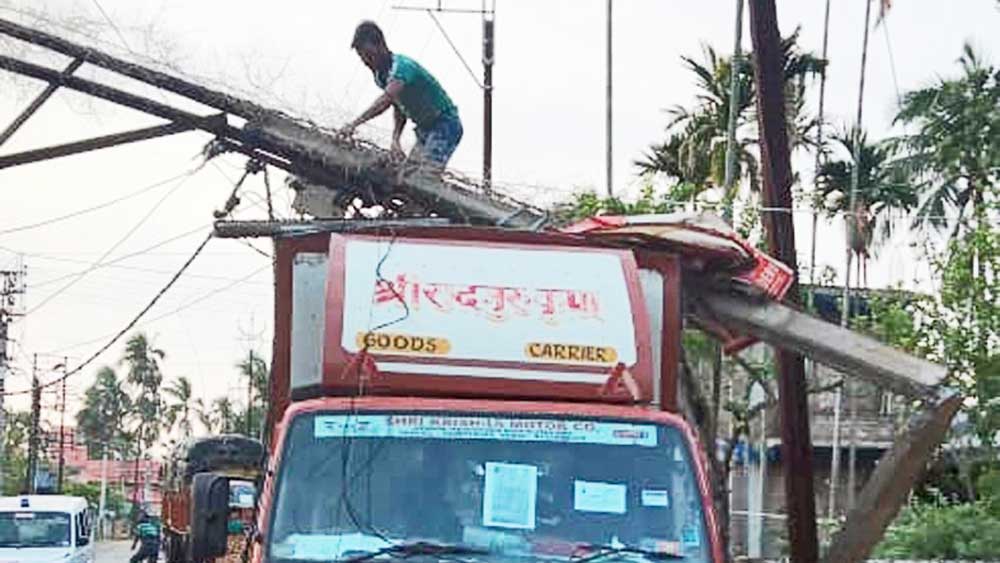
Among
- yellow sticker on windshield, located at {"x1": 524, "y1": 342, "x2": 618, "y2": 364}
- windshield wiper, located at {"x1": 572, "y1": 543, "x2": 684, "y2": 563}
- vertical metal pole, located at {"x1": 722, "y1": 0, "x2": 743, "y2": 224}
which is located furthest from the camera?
vertical metal pole, located at {"x1": 722, "y1": 0, "x2": 743, "y2": 224}

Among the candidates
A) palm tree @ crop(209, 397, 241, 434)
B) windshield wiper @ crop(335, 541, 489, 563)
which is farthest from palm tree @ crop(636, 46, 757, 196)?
palm tree @ crop(209, 397, 241, 434)

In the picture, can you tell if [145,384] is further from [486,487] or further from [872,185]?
[486,487]

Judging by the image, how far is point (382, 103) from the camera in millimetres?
12469

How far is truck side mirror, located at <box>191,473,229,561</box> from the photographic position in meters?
8.12

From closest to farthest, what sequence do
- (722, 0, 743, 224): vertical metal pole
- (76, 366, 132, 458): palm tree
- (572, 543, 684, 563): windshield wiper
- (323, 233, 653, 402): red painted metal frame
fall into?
(572, 543, 684, 563): windshield wiper < (323, 233, 653, 402): red painted metal frame < (722, 0, 743, 224): vertical metal pole < (76, 366, 132, 458): palm tree

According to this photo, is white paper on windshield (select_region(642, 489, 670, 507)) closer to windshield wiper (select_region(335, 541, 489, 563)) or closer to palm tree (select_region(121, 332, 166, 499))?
windshield wiper (select_region(335, 541, 489, 563))

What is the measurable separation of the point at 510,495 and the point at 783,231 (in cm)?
628

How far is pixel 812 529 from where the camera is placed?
13219 millimetres

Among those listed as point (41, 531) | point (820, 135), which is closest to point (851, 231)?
point (820, 135)

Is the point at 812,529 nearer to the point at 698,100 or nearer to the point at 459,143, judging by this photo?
the point at 459,143

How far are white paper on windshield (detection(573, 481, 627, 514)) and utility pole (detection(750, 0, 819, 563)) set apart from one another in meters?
5.31

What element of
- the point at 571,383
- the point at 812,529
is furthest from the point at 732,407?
the point at 571,383

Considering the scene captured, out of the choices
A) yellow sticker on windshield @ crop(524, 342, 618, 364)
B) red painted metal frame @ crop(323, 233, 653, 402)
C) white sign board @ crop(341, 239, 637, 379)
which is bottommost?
red painted metal frame @ crop(323, 233, 653, 402)

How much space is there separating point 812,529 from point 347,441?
6.30 m
